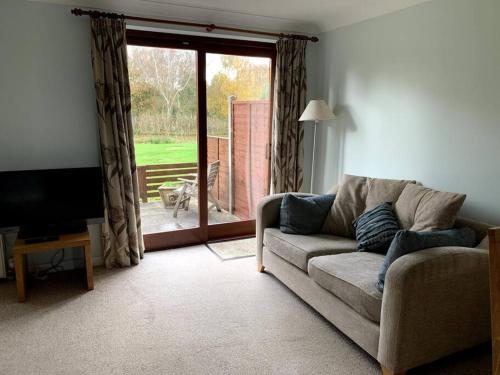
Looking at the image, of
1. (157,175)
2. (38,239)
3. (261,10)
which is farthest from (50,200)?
(261,10)

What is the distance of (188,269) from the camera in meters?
3.38

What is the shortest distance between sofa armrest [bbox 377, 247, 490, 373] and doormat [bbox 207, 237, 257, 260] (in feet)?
6.52

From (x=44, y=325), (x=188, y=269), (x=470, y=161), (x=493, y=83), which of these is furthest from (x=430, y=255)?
(x=44, y=325)

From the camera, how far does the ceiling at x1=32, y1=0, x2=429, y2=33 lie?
124 inches

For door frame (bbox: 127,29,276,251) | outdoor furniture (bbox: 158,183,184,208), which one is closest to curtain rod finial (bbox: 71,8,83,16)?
door frame (bbox: 127,29,276,251)

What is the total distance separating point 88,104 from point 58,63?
0.40 m

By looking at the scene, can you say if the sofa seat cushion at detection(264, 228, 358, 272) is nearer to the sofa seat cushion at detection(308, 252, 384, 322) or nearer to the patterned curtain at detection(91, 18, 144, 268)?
the sofa seat cushion at detection(308, 252, 384, 322)

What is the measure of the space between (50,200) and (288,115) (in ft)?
8.24

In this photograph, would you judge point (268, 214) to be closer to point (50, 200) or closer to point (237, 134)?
point (237, 134)

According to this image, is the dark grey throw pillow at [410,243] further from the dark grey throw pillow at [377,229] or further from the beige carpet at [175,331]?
the beige carpet at [175,331]

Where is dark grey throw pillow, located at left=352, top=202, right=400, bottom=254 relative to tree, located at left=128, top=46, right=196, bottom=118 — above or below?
below

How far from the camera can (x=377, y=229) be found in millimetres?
2621

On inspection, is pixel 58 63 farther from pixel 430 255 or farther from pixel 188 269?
pixel 430 255

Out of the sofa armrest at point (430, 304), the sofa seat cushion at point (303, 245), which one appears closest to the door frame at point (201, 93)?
the sofa seat cushion at point (303, 245)
